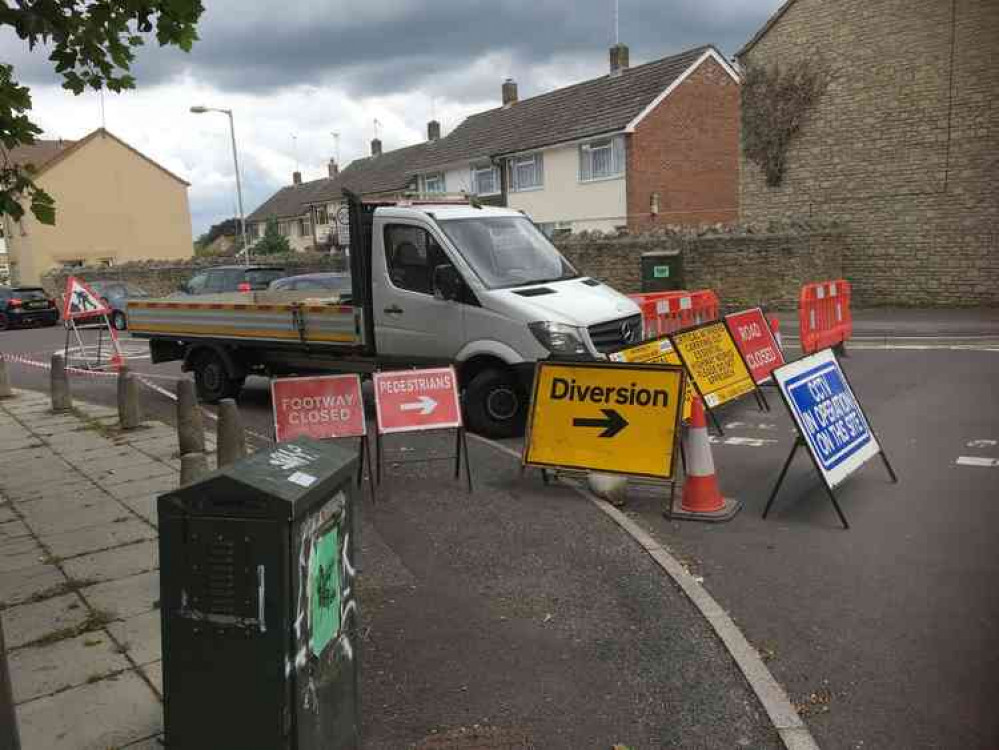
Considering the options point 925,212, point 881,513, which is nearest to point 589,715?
point 881,513

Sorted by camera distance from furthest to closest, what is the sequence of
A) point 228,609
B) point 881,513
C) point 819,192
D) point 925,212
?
point 819,192, point 925,212, point 881,513, point 228,609

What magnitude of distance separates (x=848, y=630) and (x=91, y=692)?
3.85 meters

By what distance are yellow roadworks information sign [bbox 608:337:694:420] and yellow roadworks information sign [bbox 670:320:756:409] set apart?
112 millimetres

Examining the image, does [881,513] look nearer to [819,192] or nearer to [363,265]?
[363,265]

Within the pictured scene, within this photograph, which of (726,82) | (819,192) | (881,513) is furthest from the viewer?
(726,82)

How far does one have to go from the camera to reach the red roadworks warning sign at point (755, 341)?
10.2 m

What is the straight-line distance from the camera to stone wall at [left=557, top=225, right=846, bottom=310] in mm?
19688

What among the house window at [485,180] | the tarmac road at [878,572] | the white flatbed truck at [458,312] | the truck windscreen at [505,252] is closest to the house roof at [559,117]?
the house window at [485,180]

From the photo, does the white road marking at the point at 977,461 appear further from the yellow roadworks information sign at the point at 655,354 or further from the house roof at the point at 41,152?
the house roof at the point at 41,152

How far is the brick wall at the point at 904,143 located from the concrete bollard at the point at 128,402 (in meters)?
17.4

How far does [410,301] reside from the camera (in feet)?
31.8

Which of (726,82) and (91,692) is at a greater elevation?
(726,82)

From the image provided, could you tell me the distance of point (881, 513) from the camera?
20.9 ft

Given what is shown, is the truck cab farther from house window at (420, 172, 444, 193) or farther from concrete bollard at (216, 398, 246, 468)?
house window at (420, 172, 444, 193)
